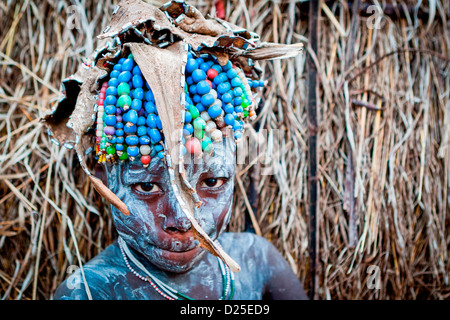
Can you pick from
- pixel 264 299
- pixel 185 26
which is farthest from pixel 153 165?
pixel 264 299

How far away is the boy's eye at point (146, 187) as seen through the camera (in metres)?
1.18

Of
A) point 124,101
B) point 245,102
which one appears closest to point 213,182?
point 245,102

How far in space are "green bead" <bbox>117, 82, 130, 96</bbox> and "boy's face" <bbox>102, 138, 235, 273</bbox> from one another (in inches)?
8.4

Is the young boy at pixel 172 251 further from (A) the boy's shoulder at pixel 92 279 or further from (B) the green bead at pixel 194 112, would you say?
(B) the green bead at pixel 194 112

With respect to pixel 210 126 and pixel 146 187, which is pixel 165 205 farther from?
pixel 210 126

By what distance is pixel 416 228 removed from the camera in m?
1.97

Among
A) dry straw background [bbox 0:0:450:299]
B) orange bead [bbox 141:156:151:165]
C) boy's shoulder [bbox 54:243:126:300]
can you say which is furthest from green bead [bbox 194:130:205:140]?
dry straw background [bbox 0:0:450:299]

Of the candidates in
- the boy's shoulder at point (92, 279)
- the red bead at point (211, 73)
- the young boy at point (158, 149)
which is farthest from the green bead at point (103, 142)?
the boy's shoulder at point (92, 279)

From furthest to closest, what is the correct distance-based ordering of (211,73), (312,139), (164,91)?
(312,139), (211,73), (164,91)

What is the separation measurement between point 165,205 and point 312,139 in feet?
3.18

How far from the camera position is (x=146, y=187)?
1184 millimetres

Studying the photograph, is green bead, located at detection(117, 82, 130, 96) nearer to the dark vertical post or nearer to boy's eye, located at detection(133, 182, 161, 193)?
boy's eye, located at detection(133, 182, 161, 193)

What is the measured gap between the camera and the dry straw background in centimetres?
182

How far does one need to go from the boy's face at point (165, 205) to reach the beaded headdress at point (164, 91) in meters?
0.05
